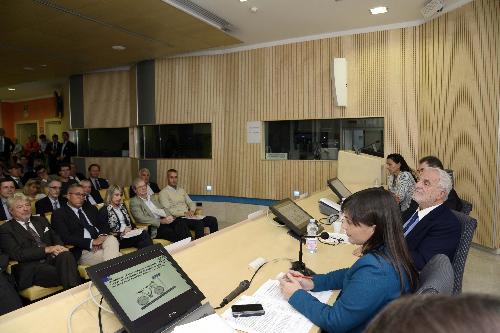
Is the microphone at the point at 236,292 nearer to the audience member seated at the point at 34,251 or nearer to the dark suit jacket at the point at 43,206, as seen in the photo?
the audience member seated at the point at 34,251

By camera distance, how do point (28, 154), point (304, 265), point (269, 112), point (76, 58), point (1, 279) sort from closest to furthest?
point (304, 265) < point (1, 279) < point (269, 112) < point (76, 58) < point (28, 154)

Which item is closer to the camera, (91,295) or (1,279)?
(91,295)

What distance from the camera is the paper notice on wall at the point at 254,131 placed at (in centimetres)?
796

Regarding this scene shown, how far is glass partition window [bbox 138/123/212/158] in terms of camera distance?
A: 8.55 meters

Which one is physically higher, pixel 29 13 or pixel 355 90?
pixel 29 13

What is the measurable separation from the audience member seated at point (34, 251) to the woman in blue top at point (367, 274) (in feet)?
8.18

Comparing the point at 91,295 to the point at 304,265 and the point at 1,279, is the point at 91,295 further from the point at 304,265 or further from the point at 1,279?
the point at 1,279

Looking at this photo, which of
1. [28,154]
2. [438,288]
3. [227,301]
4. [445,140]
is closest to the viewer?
[438,288]

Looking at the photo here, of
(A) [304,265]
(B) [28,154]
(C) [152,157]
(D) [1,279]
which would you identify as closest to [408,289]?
(A) [304,265]

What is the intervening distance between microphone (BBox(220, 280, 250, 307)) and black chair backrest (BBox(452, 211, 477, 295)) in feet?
4.42

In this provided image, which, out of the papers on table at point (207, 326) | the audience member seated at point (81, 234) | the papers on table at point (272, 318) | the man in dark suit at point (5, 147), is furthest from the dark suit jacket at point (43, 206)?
the man in dark suit at point (5, 147)

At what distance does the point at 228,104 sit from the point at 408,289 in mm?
7014

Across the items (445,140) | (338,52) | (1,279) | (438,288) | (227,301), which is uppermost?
(338,52)

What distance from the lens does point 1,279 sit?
3008 mm
